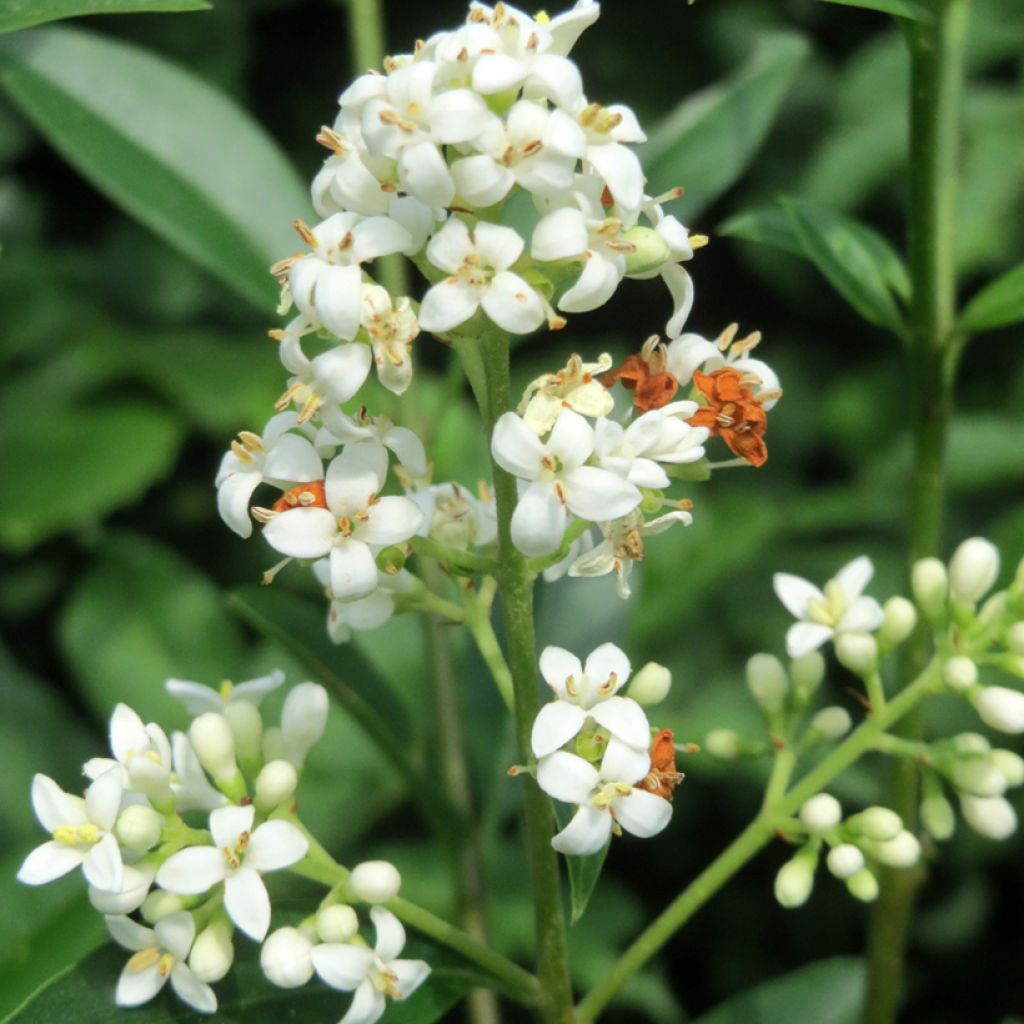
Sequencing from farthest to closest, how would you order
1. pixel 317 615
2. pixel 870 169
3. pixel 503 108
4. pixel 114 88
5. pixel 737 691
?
pixel 870 169
pixel 737 691
pixel 114 88
pixel 317 615
pixel 503 108

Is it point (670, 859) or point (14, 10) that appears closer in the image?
point (14, 10)

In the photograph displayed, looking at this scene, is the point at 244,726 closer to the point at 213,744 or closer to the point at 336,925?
the point at 213,744

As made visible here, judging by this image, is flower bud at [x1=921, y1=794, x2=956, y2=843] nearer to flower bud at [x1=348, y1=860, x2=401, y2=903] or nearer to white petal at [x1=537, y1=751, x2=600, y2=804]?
white petal at [x1=537, y1=751, x2=600, y2=804]

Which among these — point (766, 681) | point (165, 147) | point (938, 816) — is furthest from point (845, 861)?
point (165, 147)

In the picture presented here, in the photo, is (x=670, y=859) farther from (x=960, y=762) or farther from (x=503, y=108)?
(x=503, y=108)

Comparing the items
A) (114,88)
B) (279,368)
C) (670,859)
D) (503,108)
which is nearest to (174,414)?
(279,368)

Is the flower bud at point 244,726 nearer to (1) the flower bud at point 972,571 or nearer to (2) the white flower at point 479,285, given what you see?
(2) the white flower at point 479,285
